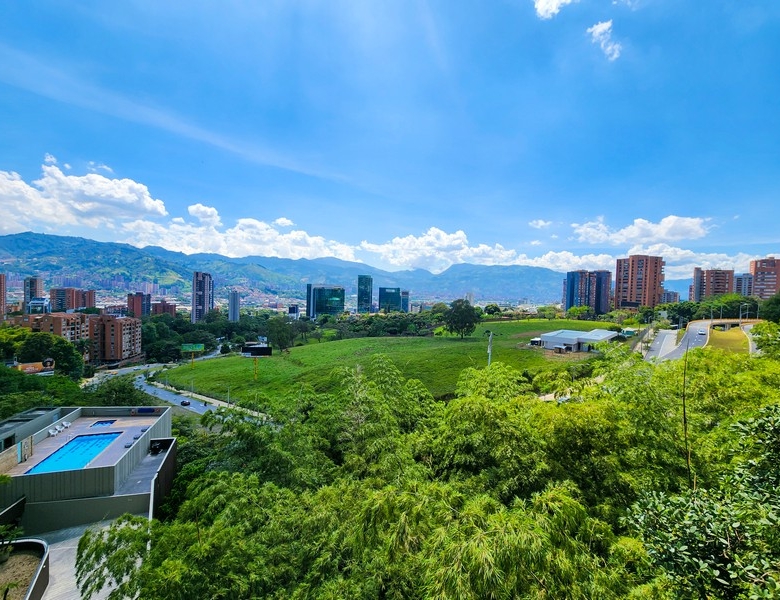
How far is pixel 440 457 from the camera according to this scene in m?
6.62

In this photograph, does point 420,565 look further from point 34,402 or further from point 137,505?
point 34,402

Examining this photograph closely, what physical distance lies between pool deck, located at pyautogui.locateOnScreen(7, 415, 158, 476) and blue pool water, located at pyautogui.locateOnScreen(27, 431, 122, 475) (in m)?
0.16

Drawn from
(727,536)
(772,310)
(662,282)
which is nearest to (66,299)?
(727,536)

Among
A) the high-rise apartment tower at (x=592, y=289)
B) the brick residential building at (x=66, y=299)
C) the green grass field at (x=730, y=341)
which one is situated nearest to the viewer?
the green grass field at (x=730, y=341)

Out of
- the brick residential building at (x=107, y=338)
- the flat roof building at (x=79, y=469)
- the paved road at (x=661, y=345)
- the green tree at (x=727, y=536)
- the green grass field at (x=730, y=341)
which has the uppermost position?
the green tree at (x=727, y=536)

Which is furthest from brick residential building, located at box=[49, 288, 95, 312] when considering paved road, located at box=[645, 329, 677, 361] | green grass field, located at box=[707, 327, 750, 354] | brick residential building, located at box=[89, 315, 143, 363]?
green grass field, located at box=[707, 327, 750, 354]

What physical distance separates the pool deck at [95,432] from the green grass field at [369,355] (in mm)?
9628

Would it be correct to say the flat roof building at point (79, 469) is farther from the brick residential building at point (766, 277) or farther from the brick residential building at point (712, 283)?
the brick residential building at point (766, 277)

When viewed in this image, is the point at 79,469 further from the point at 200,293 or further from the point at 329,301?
the point at 200,293

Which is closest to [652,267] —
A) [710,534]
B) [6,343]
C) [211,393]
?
[211,393]

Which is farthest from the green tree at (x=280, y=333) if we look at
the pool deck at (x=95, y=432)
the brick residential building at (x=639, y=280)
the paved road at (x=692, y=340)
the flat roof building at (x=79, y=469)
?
the brick residential building at (x=639, y=280)

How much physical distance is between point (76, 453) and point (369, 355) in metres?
20.9

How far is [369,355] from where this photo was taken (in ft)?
97.6

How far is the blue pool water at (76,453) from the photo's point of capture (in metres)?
9.05
